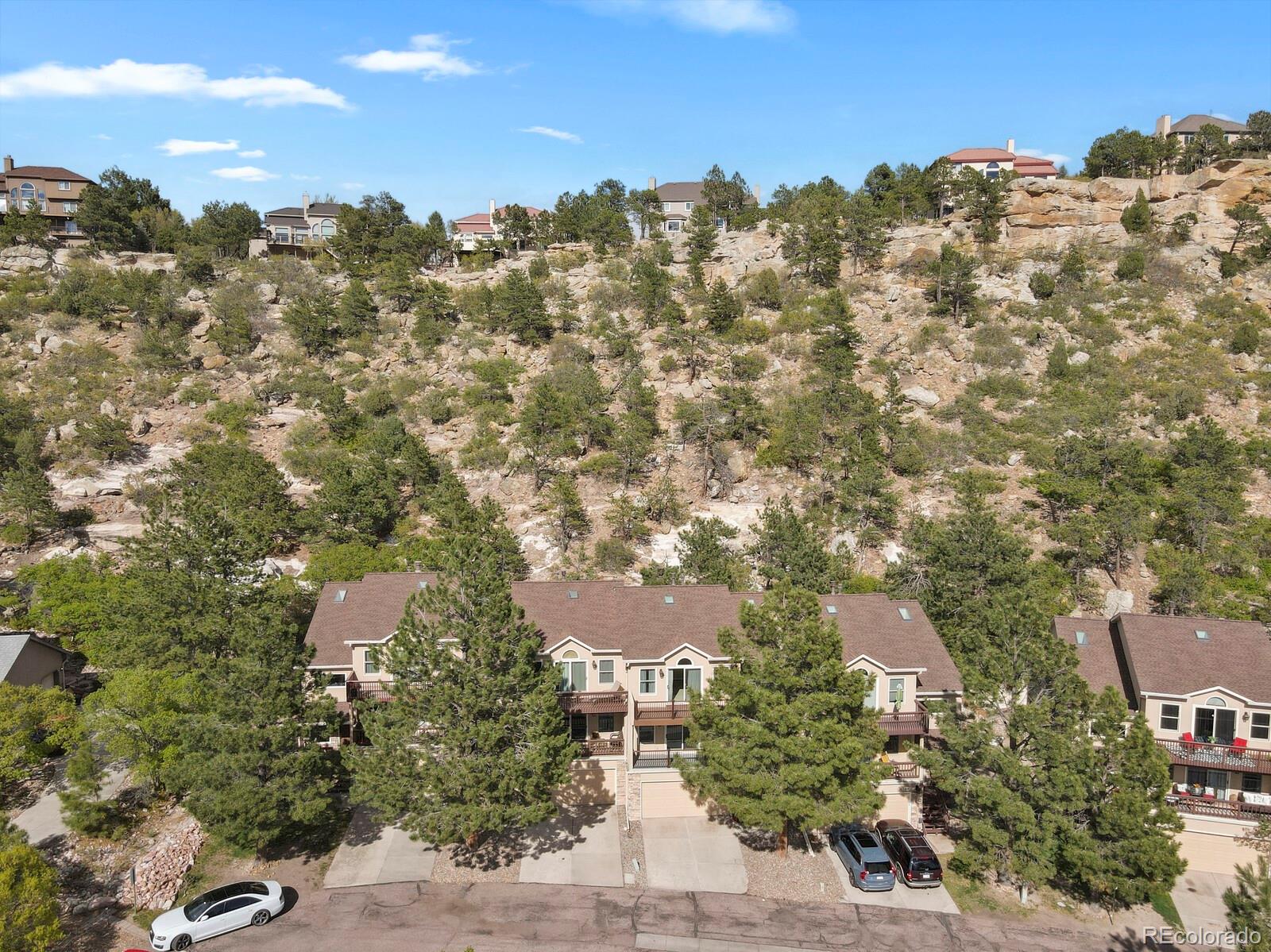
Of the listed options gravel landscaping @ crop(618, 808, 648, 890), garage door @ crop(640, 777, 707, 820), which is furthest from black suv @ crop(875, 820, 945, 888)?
gravel landscaping @ crop(618, 808, 648, 890)

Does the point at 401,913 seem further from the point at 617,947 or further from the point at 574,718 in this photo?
the point at 574,718

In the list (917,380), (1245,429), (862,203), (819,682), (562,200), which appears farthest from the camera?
(562,200)

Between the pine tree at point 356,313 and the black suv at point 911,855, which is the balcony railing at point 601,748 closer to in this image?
the black suv at point 911,855

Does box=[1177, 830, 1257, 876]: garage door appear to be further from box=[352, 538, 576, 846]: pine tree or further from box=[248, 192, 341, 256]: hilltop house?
box=[248, 192, 341, 256]: hilltop house

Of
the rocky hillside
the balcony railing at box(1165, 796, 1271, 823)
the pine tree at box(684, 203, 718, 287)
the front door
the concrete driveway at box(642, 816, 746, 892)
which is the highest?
the pine tree at box(684, 203, 718, 287)

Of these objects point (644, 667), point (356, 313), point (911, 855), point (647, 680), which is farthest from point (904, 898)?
point (356, 313)

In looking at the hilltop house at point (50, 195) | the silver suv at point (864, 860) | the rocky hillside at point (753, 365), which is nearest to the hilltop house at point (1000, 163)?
the rocky hillside at point (753, 365)

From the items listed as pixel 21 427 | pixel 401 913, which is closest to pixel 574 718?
pixel 401 913
